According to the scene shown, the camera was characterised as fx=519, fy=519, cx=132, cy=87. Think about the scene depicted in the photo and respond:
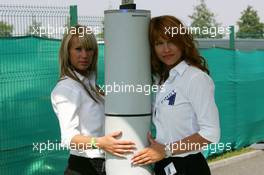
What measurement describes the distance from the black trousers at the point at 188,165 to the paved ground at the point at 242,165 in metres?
4.76

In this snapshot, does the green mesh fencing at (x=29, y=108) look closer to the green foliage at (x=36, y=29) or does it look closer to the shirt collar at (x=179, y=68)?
the green foliage at (x=36, y=29)

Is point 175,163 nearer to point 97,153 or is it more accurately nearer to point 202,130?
point 202,130

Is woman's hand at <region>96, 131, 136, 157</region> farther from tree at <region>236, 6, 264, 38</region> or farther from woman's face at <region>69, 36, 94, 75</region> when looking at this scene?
tree at <region>236, 6, 264, 38</region>

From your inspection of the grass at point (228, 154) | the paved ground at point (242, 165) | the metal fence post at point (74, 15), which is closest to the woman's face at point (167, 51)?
the metal fence post at point (74, 15)

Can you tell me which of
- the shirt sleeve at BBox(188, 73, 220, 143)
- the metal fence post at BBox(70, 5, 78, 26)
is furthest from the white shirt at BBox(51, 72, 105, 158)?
the metal fence post at BBox(70, 5, 78, 26)

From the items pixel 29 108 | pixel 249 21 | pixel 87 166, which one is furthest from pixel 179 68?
pixel 249 21

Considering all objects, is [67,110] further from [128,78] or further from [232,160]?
[232,160]

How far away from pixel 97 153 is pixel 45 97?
2.67m

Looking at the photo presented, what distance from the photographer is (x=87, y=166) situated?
3086mm

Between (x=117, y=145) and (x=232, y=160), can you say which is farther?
(x=232, y=160)

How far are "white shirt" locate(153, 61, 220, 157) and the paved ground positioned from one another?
4.90m

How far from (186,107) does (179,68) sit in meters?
0.22

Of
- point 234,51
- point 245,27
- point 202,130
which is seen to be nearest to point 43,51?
point 202,130

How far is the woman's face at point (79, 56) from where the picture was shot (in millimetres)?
3045
